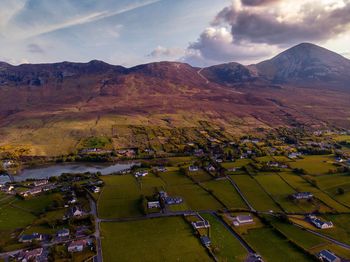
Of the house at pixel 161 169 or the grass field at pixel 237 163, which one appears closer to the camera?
the house at pixel 161 169

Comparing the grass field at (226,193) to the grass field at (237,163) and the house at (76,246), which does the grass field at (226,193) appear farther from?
the house at (76,246)

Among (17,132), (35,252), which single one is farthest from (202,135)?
(35,252)

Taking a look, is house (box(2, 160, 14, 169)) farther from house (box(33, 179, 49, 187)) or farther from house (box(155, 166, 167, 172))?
house (box(155, 166, 167, 172))

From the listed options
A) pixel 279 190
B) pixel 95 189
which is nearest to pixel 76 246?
pixel 95 189

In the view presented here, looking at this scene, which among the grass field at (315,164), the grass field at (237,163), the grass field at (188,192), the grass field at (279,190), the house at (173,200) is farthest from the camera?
the grass field at (237,163)

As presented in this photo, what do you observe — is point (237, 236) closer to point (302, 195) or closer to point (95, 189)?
point (302, 195)


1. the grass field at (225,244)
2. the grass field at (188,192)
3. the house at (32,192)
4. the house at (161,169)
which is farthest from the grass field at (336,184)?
the house at (32,192)
